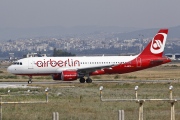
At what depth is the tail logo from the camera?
222 feet

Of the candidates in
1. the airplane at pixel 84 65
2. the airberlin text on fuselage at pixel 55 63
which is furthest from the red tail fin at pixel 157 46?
the airberlin text on fuselage at pixel 55 63

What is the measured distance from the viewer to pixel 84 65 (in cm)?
6600

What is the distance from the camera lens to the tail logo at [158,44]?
67812 mm

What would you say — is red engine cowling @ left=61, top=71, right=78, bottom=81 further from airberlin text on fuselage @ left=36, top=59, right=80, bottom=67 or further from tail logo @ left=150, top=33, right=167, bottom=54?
tail logo @ left=150, top=33, right=167, bottom=54

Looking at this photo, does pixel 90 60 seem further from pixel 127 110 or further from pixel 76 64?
pixel 127 110

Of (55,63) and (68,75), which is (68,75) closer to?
(68,75)

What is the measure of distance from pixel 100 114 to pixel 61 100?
861cm

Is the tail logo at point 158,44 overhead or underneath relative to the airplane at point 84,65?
overhead

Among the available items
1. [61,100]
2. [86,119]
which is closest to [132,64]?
[61,100]

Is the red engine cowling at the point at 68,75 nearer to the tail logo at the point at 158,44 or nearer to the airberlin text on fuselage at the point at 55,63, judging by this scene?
the airberlin text on fuselage at the point at 55,63

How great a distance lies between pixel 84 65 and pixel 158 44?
8465mm

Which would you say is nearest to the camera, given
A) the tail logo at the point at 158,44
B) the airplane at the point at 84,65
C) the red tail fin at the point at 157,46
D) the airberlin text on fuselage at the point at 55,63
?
the airplane at the point at 84,65

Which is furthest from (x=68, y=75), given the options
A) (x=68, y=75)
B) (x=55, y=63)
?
(x=55, y=63)

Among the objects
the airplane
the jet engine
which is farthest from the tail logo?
the jet engine
